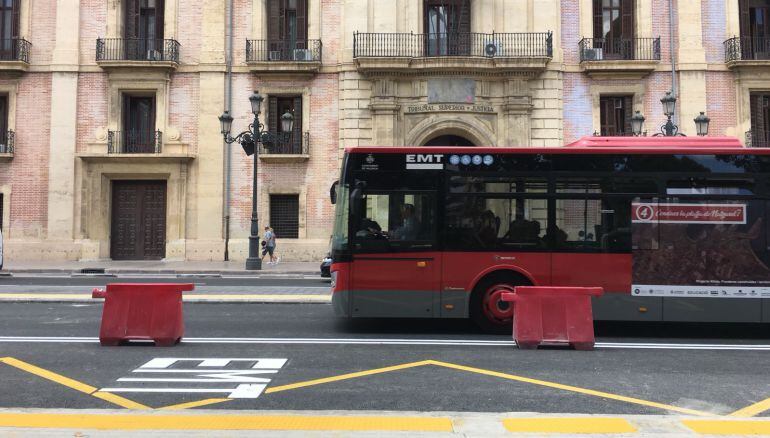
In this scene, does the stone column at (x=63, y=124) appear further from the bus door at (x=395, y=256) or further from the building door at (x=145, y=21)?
the bus door at (x=395, y=256)

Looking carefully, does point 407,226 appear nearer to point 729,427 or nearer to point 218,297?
point 729,427

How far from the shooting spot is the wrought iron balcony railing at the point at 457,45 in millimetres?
23594

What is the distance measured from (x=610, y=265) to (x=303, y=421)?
5.62m

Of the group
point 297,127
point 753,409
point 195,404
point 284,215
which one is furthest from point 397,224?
point 297,127

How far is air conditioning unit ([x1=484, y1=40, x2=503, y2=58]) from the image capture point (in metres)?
23.3

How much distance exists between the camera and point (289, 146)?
24.3m

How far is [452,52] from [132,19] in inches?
546

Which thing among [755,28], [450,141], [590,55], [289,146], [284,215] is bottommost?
[284,215]

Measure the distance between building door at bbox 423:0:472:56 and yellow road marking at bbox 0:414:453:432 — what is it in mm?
21265

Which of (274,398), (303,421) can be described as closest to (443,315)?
(274,398)

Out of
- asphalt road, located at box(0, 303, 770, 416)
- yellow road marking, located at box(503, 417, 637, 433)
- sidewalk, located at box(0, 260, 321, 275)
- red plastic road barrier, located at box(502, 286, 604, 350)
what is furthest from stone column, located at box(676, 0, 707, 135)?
yellow road marking, located at box(503, 417, 637, 433)

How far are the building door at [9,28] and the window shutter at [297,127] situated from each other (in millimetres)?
11932

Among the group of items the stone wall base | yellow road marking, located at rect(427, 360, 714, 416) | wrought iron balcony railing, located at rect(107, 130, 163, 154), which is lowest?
yellow road marking, located at rect(427, 360, 714, 416)

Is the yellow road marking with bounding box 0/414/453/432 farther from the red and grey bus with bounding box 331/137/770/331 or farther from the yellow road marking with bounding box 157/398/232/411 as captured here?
the red and grey bus with bounding box 331/137/770/331
